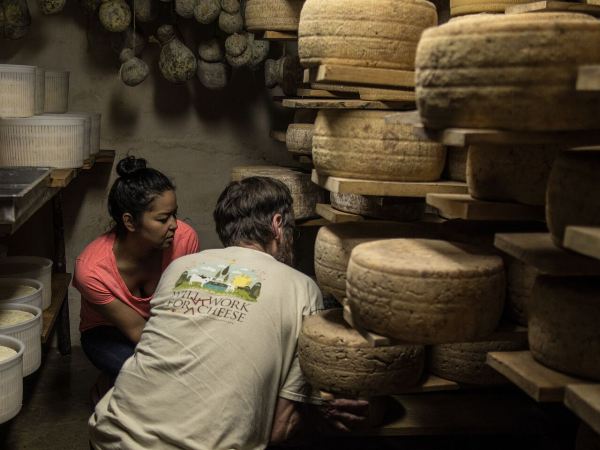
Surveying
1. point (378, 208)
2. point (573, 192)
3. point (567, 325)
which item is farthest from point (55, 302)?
point (573, 192)

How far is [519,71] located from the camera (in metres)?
1.75

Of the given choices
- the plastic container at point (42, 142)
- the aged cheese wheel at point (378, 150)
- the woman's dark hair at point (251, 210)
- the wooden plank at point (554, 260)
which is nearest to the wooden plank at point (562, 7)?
the aged cheese wheel at point (378, 150)

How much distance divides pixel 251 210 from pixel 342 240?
338mm

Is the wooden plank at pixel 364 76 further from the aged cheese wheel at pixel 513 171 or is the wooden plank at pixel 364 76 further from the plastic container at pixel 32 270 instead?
the plastic container at pixel 32 270

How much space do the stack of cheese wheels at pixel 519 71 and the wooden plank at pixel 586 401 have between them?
548 mm

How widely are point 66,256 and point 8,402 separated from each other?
2.28m

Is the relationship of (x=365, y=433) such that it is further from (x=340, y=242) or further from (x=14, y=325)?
Answer: (x=14, y=325)

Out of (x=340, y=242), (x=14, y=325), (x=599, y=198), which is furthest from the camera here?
(x=14, y=325)

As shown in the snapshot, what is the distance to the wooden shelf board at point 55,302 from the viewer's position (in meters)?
3.65

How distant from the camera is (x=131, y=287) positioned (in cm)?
354

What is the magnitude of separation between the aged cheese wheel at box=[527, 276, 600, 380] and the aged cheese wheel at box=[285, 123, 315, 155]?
6.30 feet

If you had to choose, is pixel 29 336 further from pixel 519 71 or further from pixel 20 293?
pixel 519 71

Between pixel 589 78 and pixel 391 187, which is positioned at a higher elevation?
pixel 589 78

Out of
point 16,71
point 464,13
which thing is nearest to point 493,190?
point 464,13
